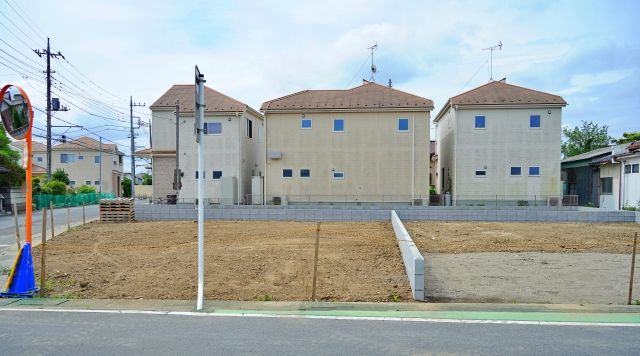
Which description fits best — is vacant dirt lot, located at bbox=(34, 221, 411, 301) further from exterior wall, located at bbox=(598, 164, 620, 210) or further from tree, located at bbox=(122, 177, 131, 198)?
tree, located at bbox=(122, 177, 131, 198)

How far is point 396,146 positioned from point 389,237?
13565 mm

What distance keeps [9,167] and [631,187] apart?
33668mm

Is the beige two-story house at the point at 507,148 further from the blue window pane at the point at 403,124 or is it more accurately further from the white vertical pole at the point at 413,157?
the blue window pane at the point at 403,124

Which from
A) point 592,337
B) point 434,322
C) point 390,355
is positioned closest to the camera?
point 390,355

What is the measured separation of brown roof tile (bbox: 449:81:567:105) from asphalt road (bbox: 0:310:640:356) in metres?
22.1

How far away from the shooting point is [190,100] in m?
28.5

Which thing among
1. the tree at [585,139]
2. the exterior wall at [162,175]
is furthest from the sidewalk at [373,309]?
the tree at [585,139]

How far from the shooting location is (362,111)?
26328mm

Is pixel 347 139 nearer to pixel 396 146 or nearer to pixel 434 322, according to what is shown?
pixel 396 146

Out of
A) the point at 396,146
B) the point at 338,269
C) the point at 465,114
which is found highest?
the point at 465,114

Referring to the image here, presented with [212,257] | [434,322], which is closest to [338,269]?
[212,257]

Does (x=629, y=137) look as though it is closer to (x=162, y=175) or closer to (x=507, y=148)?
(x=507, y=148)

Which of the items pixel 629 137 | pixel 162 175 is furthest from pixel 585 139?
pixel 162 175

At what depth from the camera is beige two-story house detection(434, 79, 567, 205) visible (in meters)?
25.4
